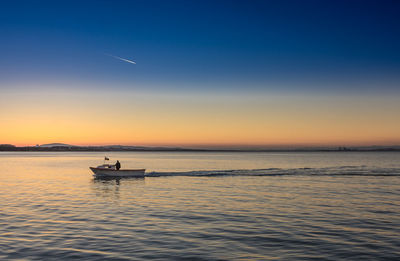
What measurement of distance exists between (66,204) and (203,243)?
19022 millimetres

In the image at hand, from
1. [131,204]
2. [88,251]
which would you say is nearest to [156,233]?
[88,251]

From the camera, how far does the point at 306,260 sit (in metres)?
16.3

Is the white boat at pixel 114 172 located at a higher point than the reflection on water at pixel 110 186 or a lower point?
higher

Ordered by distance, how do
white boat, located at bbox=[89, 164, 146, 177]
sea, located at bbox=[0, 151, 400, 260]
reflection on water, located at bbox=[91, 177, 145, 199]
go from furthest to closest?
white boat, located at bbox=[89, 164, 146, 177] → reflection on water, located at bbox=[91, 177, 145, 199] → sea, located at bbox=[0, 151, 400, 260]

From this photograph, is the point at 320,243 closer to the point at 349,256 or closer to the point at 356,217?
the point at 349,256

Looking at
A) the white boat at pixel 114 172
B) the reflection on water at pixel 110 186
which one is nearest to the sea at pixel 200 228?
the reflection on water at pixel 110 186

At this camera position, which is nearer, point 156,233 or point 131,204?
point 156,233

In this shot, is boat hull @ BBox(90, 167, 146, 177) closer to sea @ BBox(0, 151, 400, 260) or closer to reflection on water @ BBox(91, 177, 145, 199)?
reflection on water @ BBox(91, 177, 145, 199)

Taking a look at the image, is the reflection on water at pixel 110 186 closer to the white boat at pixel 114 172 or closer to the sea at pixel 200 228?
the white boat at pixel 114 172

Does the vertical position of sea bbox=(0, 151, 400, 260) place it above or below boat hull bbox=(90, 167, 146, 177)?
below

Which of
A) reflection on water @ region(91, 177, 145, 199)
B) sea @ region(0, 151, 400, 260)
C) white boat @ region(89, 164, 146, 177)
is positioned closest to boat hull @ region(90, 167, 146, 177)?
white boat @ region(89, 164, 146, 177)

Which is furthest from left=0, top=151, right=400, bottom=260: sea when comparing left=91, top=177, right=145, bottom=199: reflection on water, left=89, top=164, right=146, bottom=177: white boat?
left=89, top=164, right=146, bottom=177: white boat

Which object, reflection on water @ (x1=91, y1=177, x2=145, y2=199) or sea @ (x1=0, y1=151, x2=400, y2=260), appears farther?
reflection on water @ (x1=91, y1=177, x2=145, y2=199)

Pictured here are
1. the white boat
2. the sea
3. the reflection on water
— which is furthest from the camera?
the white boat
